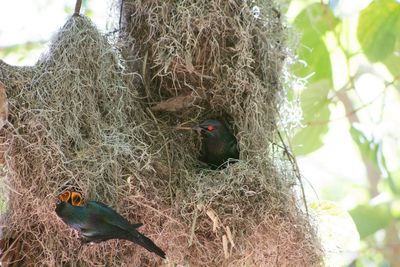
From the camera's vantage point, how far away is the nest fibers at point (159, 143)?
185 centimetres

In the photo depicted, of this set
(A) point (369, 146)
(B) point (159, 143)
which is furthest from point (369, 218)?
(B) point (159, 143)

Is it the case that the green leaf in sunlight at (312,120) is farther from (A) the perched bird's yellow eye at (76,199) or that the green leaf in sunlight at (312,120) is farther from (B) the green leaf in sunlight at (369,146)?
(A) the perched bird's yellow eye at (76,199)

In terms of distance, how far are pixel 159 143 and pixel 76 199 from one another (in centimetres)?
41

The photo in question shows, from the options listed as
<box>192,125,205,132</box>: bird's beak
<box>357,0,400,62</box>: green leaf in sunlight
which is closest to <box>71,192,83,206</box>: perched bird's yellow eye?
<box>192,125,205,132</box>: bird's beak

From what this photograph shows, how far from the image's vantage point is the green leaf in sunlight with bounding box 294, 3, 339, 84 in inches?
94.7

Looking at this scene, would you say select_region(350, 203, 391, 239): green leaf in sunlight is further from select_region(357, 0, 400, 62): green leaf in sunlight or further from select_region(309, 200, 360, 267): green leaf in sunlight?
select_region(357, 0, 400, 62): green leaf in sunlight

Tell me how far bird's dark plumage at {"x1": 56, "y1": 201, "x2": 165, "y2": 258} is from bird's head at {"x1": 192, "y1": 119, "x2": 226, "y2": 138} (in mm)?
570

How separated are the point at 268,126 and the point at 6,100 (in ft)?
2.82

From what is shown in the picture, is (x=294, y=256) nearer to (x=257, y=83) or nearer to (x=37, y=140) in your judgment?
(x=257, y=83)

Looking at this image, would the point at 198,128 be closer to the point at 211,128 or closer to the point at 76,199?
the point at 211,128

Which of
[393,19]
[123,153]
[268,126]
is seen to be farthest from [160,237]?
[393,19]

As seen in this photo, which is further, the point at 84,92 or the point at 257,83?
the point at 257,83

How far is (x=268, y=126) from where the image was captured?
7.22 ft

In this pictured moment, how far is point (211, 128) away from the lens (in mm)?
2178
